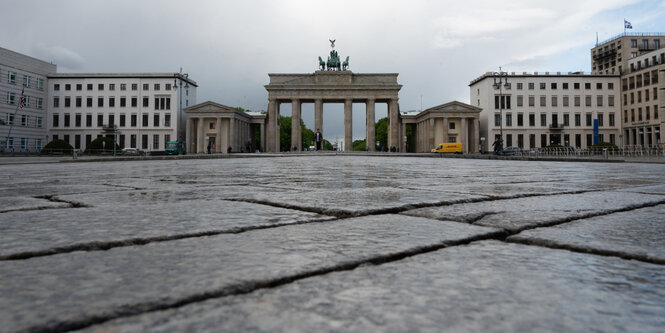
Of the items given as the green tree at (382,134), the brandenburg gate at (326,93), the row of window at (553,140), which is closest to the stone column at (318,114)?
the brandenburg gate at (326,93)

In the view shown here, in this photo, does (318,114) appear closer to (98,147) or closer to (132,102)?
(98,147)

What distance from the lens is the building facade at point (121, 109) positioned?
6294cm

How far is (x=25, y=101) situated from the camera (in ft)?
182

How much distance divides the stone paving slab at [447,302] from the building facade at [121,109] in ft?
220

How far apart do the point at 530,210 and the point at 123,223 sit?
75.9 inches

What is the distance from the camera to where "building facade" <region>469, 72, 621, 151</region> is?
218ft

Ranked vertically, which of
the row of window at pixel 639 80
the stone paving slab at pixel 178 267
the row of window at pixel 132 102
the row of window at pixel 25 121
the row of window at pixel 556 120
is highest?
the row of window at pixel 639 80

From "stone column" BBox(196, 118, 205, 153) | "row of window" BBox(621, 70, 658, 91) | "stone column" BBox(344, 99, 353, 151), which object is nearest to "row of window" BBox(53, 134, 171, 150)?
"stone column" BBox(196, 118, 205, 153)

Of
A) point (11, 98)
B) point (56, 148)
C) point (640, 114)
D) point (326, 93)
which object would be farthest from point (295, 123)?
point (640, 114)

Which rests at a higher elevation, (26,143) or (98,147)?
(26,143)

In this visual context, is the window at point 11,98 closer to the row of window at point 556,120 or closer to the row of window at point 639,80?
the row of window at point 556,120

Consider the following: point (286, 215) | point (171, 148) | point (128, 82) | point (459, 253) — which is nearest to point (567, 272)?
point (459, 253)

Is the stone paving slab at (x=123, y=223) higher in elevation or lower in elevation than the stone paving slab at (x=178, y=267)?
higher

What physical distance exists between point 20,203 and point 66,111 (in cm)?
7263
